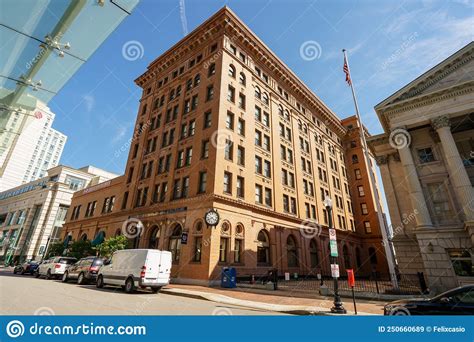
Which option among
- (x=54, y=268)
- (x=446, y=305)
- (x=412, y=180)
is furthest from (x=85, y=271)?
(x=412, y=180)

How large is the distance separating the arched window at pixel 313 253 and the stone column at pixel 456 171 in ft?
53.8

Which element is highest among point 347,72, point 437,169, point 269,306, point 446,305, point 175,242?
point 347,72

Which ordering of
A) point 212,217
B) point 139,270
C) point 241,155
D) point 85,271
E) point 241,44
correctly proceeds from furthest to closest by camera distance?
point 241,44 < point 241,155 < point 212,217 < point 85,271 < point 139,270

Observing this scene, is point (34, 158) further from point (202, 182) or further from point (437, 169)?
point (437, 169)

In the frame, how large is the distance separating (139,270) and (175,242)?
9.28 meters

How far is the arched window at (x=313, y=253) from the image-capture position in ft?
99.9

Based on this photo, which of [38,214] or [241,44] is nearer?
[241,44]

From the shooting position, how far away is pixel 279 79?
36094mm

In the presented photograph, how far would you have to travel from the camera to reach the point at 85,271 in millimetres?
17938

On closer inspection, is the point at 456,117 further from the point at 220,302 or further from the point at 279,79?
the point at 220,302

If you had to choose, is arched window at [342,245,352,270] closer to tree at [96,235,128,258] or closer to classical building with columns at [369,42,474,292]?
classical building with columns at [369,42,474,292]

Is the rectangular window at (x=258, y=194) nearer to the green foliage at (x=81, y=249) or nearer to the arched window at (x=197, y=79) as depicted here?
the arched window at (x=197, y=79)

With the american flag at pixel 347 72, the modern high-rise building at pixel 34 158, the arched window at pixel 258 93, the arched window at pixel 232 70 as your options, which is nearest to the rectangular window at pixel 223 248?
the american flag at pixel 347 72

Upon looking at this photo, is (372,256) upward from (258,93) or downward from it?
downward
